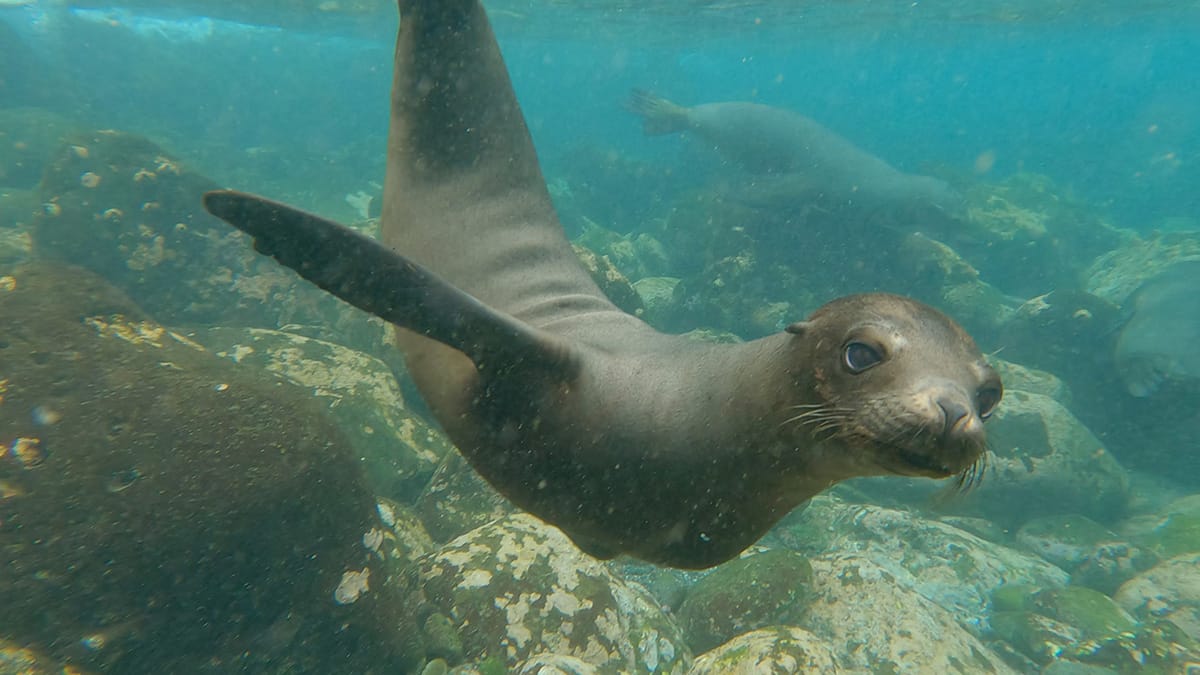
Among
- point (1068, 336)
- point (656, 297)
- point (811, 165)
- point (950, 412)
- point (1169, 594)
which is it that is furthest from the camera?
point (811, 165)

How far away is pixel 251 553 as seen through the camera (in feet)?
11.1

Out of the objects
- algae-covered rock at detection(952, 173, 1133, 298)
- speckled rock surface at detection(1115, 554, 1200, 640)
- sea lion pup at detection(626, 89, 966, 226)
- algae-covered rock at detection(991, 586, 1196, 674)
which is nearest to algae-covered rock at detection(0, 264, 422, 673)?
algae-covered rock at detection(991, 586, 1196, 674)

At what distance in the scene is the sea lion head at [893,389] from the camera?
1.46 m

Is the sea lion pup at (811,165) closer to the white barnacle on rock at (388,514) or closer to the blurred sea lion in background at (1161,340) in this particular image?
the blurred sea lion in background at (1161,340)

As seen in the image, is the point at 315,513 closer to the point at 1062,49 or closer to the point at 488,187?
the point at 488,187

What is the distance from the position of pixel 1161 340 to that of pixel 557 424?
38.8ft

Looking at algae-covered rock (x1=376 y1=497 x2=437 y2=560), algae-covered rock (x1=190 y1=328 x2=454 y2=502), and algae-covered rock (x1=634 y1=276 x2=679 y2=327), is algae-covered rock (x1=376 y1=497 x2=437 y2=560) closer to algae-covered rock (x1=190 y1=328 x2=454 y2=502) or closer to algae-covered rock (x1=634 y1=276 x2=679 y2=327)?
algae-covered rock (x1=190 y1=328 x2=454 y2=502)

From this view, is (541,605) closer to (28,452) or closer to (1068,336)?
→ (28,452)

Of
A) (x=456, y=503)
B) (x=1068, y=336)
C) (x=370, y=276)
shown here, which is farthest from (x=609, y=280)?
(x=1068, y=336)

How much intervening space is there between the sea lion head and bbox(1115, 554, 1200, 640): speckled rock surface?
668 cm

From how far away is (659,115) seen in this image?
15.9 metres

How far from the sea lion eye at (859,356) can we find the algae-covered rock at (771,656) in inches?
111

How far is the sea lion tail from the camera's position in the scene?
1554cm

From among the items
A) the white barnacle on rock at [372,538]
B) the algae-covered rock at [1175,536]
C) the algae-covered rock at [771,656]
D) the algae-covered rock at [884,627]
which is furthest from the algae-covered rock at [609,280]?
the algae-covered rock at [1175,536]
